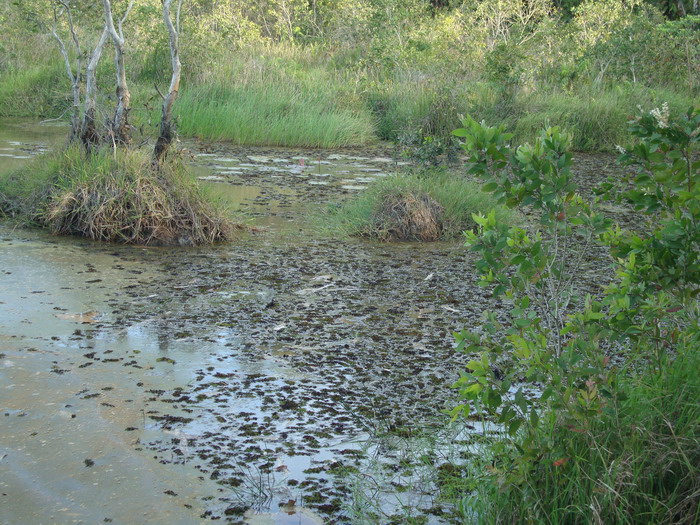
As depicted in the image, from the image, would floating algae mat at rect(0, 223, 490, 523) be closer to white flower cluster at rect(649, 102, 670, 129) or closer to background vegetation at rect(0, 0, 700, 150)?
white flower cluster at rect(649, 102, 670, 129)

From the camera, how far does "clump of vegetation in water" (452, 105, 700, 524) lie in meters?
2.45

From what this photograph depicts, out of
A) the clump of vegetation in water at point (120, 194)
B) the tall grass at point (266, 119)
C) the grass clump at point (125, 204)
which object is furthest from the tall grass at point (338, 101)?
the grass clump at point (125, 204)

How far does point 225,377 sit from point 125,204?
3.22 metres

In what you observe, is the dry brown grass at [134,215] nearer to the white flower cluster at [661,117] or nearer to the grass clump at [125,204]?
the grass clump at [125,204]

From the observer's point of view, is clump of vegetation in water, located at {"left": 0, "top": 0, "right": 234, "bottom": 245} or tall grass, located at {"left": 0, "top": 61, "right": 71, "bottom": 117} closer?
clump of vegetation in water, located at {"left": 0, "top": 0, "right": 234, "bottom": 245}

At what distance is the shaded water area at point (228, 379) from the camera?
2898mm

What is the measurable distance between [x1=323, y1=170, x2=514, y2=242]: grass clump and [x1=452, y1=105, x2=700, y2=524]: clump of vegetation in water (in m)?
4.20

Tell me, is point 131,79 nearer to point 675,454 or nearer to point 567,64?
point 567,64

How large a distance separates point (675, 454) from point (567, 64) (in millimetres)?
13391

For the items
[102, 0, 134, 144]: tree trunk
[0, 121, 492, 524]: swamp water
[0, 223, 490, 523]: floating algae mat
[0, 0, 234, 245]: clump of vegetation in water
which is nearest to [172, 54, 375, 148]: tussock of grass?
[102, 0, 134, 144]: tree trunk

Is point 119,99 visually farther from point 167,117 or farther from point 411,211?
point 411,211

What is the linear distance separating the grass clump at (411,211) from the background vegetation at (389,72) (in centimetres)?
282

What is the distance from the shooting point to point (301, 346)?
174 inches

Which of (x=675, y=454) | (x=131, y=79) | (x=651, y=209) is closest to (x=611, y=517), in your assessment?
(x=675, y=454)
